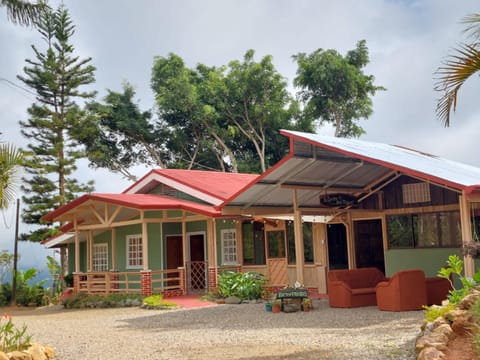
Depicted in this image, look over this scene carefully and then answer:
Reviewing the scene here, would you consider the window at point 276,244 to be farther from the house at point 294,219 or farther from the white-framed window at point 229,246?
the white-framed window at point 229,246

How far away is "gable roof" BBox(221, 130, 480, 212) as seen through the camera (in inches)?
462

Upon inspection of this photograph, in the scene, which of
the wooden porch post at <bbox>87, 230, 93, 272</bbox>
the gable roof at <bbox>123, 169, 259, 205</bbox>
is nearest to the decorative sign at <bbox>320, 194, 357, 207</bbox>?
the gable roof at <bbox>123, 169, 259, 205</bbox>

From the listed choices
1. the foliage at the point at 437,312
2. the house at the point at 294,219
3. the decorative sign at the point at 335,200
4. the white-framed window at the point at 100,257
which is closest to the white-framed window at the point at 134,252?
the house at the point at 294,219

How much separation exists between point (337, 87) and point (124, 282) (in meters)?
20.2

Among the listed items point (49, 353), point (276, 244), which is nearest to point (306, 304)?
point (276, 244)

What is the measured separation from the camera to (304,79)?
35.0 meters

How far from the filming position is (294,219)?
45.2 ft

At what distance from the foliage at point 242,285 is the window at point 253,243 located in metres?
1.80

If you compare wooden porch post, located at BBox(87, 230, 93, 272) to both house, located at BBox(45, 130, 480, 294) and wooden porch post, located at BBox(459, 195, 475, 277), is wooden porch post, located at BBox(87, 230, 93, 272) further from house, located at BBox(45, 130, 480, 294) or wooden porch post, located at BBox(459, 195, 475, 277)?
wooden porch post, located at BBox(459, 195, 475, 277)

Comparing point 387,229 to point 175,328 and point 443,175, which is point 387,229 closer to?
point 443,175

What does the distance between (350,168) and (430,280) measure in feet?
10.6

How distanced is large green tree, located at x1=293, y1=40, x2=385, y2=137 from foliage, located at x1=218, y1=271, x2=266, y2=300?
19.3 metres

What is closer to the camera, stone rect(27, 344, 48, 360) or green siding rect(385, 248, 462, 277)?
stone rect(27, 344, 48, 360)

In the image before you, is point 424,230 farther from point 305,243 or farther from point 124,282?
point 124,282
